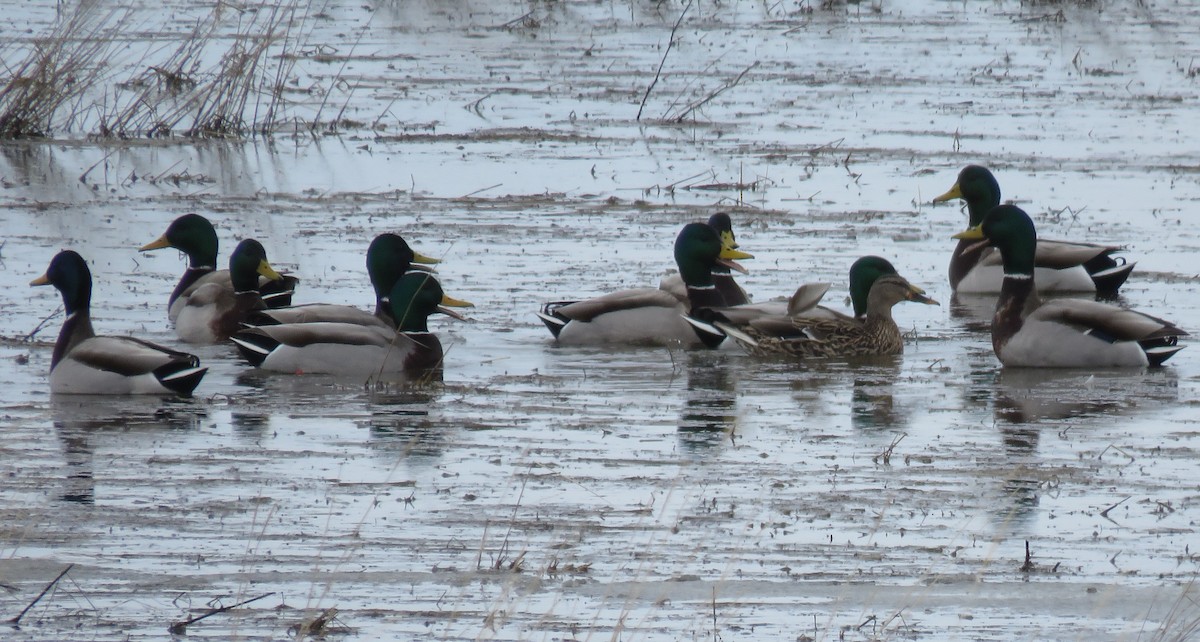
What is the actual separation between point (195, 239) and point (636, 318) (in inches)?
118

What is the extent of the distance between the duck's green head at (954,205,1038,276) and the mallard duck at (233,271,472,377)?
10.9 ft

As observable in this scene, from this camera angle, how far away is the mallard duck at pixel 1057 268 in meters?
12.7

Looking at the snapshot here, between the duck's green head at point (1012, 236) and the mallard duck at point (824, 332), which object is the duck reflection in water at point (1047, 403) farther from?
the duck's green head at point (1012, 236)

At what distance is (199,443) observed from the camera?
27.2ft

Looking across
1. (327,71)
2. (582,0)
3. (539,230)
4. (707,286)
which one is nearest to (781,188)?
(539,230)

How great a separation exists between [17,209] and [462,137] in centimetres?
527

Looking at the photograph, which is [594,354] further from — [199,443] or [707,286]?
[199,443]

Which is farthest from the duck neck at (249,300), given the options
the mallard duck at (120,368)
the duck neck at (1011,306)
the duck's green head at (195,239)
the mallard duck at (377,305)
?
the duck neck at (1011,306)

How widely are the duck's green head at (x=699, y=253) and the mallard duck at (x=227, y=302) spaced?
244 centimetres

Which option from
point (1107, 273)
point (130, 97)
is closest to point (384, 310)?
point (1107, 273)

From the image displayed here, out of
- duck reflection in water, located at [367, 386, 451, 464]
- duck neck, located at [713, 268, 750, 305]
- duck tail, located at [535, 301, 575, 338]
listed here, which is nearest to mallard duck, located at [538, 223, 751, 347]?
duck tail, located at [535, 301, 575, 338]

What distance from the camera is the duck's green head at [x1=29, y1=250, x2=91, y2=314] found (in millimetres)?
9828

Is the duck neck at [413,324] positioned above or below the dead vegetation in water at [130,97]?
below

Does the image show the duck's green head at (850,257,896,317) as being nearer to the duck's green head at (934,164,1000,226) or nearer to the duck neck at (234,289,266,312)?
the duck's green head at (934,164,1000,226)
